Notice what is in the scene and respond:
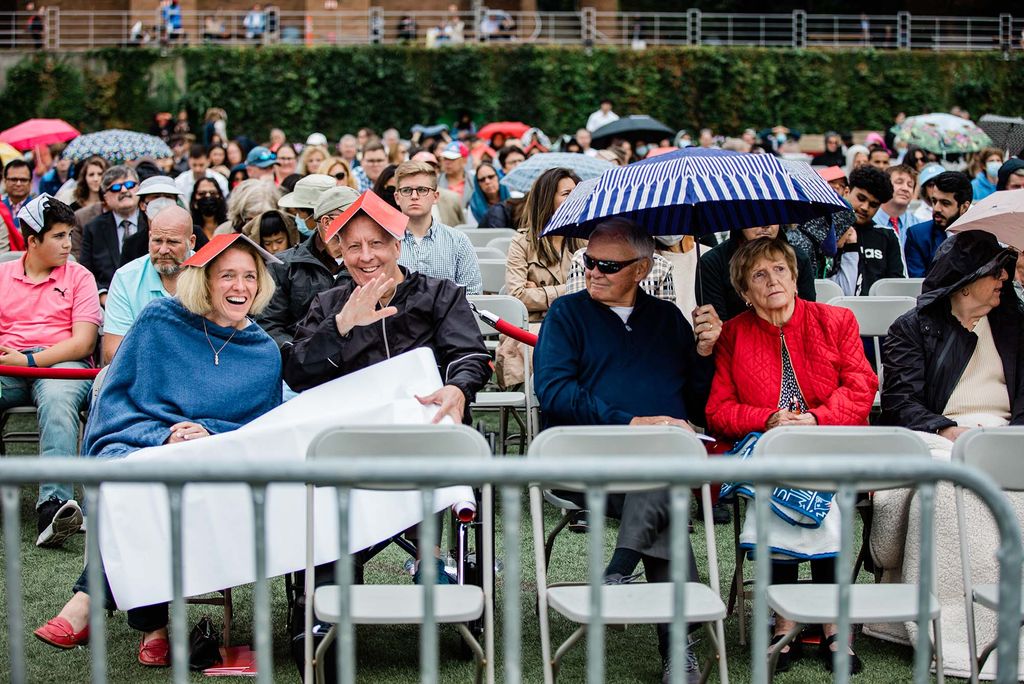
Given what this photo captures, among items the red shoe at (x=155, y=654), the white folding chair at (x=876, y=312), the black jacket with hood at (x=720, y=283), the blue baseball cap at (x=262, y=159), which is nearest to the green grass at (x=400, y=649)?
the red shoe at (x=155, y=654)

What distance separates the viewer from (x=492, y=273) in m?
9.15

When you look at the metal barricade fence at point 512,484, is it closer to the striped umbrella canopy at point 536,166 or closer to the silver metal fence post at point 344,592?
the silver metal fence post at point 344,592

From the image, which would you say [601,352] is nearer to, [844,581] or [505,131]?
[844,581]

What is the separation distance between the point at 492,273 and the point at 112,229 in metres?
2.73

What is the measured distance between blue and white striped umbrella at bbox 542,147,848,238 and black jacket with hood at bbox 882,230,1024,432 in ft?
2.50

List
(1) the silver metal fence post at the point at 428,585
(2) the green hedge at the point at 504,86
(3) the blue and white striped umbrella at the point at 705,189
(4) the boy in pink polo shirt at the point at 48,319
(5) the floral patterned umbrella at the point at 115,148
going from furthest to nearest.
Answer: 1. (2) the green hedge at the point at 504,86
2. (5) the floral patterned umbrella at the point at 115,148
3. (4) the boy in pink polo shirt at the point at 48,319
4. (3) the blue and white striped umbrella at the point at 705,189
5. (1) the silver metal fence post at the point at 428,585

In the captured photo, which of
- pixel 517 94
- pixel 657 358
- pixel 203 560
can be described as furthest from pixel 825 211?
pixel 517 94

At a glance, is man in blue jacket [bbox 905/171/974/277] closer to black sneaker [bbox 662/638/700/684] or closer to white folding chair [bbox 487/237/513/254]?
white folding chair [bbox 487/237/513/254]

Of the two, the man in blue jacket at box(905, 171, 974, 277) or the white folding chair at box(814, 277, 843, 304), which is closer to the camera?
the white folding chair at box(814, 277, 843, 304)

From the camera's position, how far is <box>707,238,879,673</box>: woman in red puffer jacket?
532 centimetres

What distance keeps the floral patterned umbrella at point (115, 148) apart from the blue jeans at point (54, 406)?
7.08 m

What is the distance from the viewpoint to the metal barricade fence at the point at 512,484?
9.18 ft

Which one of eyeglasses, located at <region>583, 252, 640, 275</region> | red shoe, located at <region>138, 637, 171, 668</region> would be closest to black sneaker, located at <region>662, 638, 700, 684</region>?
eyeglasses, located at <region>583, 252, 640, 275</region>

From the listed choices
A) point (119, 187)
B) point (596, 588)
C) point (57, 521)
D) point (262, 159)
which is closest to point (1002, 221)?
point (596, 588)
